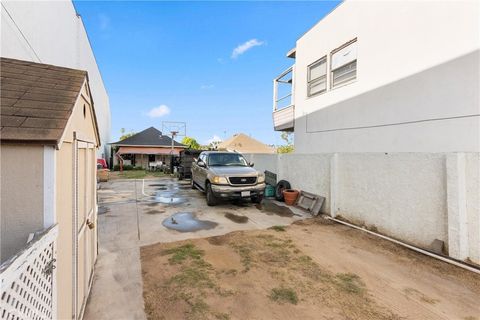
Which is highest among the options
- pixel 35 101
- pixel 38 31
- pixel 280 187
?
pixel 38 31

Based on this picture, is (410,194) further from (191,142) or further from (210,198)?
(191,142)

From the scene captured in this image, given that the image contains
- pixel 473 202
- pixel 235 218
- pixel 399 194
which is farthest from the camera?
pixel 235 218

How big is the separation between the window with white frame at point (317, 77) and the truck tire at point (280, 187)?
3.69 metres

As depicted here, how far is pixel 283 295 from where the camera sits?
2986 mm

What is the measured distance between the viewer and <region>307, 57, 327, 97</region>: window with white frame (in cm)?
864

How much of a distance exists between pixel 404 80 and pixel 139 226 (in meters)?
7.52

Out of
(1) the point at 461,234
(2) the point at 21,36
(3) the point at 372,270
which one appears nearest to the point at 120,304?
(3) the point at 372,270

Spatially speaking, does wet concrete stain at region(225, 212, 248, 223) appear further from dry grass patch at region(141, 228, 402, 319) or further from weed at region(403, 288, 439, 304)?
weed at region(403, 288, 439, 304)

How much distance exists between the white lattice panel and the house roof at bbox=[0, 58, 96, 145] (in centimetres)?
68

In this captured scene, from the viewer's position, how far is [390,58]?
20.2ft

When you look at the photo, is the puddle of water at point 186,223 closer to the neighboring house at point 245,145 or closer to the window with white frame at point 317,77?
the window with white frame at point 317,77

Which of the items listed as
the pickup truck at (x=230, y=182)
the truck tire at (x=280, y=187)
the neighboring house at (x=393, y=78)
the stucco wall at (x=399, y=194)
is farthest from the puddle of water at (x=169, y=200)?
the stucco wall at (x=399, y=194)

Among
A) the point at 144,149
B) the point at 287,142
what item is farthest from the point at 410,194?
the point at 144,149

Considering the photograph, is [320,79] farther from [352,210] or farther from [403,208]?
[403,208]
